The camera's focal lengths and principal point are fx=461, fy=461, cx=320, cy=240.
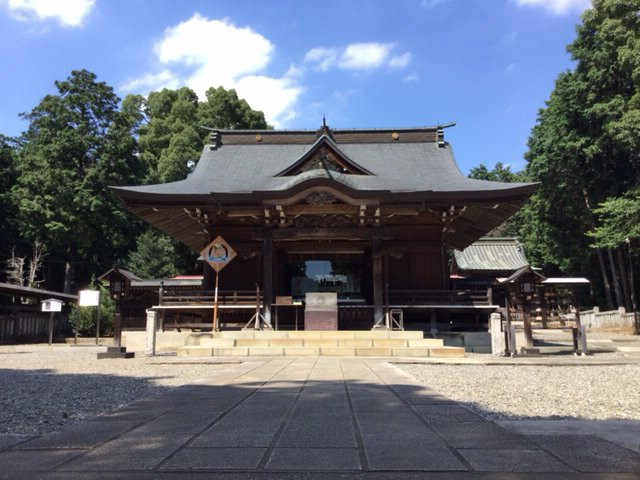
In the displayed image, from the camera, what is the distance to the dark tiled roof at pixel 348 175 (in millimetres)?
13023

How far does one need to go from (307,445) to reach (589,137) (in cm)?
2716

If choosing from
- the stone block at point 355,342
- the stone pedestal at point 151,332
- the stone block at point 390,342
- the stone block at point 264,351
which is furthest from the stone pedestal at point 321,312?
the stone pedestal at point 151,332

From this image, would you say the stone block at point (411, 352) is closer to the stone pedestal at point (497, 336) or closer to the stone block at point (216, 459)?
the stone pedestal at point (497, 336)

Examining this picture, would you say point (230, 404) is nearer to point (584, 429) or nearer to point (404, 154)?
point (584, 429)

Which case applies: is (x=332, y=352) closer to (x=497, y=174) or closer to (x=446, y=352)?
(x=446, y=352)

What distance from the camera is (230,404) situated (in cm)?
454

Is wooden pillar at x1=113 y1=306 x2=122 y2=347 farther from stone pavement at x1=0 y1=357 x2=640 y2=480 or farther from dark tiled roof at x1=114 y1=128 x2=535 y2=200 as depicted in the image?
stone pavement at x1=0 y1=357 x2=640 y2=480

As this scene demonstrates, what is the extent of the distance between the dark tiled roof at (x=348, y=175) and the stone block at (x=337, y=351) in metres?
4.39

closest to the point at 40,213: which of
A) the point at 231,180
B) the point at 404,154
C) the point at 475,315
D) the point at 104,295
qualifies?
the point at 104,295

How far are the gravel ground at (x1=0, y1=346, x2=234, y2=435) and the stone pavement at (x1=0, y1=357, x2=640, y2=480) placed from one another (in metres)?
0.53

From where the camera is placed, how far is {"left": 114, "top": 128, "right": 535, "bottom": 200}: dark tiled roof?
13023 mm

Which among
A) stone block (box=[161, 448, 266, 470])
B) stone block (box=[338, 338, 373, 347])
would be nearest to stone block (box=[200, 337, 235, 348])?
stone block (box=[338, 338, 373, 347])

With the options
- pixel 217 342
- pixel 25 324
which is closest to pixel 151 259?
pixel 25 324

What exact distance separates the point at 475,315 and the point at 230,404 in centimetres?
1225
